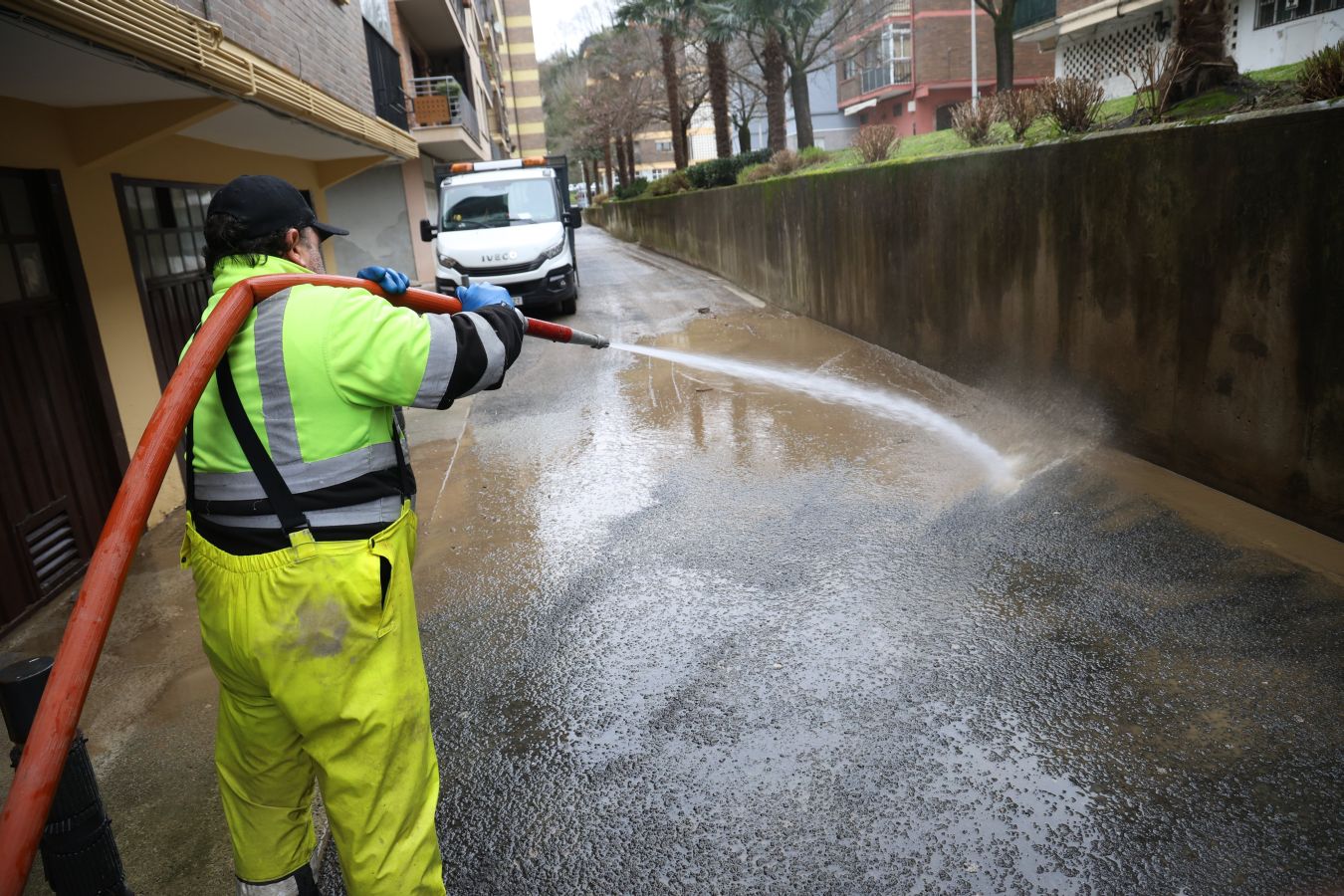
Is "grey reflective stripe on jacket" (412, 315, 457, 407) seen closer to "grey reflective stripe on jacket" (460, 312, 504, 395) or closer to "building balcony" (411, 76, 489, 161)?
"grey reflective stripe on jacket" (460, 312, 504, 395)

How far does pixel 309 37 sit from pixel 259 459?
804 cm

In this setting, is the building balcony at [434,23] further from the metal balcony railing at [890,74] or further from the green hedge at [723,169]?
the metal balcony railing at [890,74]

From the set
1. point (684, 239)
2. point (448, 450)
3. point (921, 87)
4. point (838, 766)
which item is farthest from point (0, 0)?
point (921, 87)

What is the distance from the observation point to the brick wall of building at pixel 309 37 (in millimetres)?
6539

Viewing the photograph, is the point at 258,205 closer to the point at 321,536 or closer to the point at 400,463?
the point at 400,463

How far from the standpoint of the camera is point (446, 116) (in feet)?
72.3

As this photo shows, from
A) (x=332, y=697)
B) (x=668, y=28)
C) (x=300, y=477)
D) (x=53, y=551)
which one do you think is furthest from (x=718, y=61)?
(x=332, y=697)

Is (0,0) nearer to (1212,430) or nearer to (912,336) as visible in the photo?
(1212,430)

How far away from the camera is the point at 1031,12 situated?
79.3ft

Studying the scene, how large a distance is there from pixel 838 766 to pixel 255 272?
2.37 m

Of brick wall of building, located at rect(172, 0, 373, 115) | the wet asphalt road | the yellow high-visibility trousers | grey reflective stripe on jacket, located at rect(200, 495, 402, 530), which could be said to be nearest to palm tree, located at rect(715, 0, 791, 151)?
brick wall of building, located at rect(172, 0, 373, 115)

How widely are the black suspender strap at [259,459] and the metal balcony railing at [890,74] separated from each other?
39.5m

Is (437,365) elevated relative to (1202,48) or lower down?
lower down

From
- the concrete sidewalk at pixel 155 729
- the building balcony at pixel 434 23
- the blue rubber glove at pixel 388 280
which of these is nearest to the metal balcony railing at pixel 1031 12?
the building balcony at pixel 434 23
